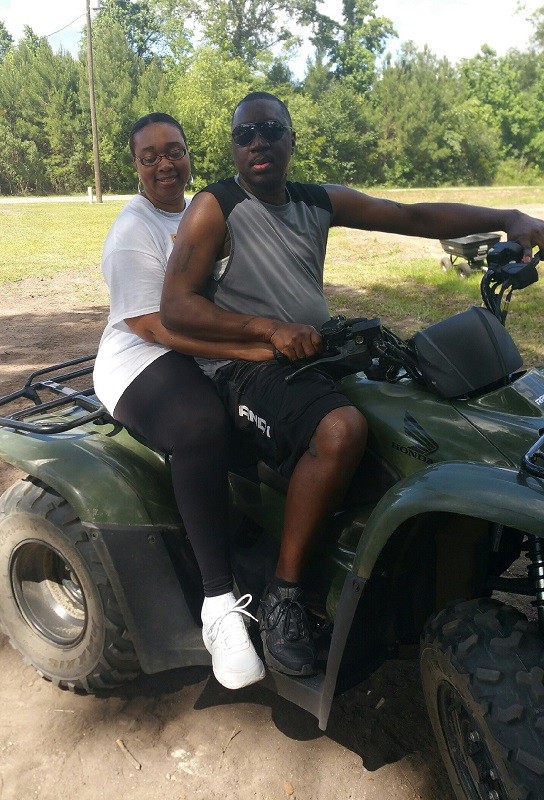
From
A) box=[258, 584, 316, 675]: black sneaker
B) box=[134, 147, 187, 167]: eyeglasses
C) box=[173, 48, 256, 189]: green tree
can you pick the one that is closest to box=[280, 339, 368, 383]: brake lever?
box=[258, 584, 316, 675]: black sneaker

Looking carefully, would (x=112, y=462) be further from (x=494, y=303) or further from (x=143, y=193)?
(x=494, y=303)

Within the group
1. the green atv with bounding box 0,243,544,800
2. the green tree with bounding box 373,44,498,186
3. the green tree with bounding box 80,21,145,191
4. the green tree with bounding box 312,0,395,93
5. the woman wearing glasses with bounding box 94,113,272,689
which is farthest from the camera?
the green tree with bounding box 312,0,395,93

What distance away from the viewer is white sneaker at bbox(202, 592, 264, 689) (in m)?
2.49

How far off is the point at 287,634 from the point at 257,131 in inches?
62.1

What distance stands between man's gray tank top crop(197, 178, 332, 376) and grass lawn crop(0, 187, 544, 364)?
4.59m

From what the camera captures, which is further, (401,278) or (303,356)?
(401,278)

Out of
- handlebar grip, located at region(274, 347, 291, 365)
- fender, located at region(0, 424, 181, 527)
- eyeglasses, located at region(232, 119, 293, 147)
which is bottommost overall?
fender, located at region(0, 424, 181, 527)

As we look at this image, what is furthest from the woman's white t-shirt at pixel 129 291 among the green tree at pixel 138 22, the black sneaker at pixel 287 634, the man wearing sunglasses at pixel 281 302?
the green tree at pixel 138 22

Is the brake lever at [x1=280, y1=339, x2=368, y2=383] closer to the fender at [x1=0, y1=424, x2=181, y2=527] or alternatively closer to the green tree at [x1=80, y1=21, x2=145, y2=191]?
the fender at [x1=0, y1=424, x2=181, y2=527]

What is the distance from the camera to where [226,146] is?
1577 inches

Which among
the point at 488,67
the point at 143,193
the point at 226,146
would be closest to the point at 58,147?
the point at 226,146

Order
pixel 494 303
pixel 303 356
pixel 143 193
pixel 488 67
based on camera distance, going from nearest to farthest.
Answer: pixel 303 356 < pixel 494 303 < pixel 143 193 < pixel 488 67

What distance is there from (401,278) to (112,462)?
9317mm

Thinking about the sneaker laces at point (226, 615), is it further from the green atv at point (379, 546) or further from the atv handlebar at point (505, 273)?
the atv handlebar at point (505, 273)
